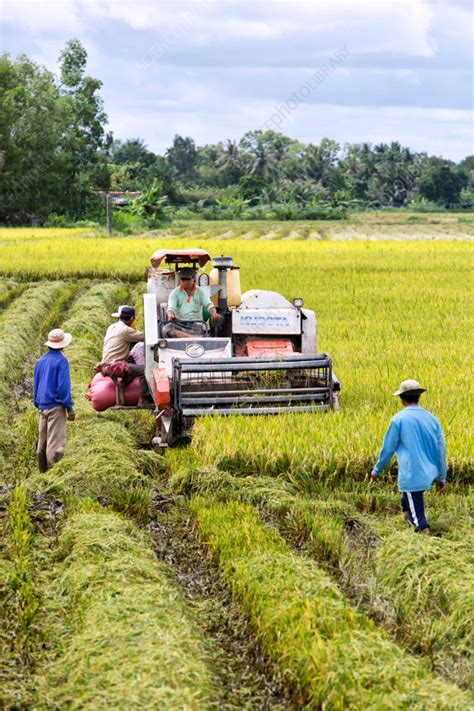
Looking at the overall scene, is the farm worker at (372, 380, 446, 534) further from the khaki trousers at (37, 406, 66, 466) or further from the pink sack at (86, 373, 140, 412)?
the pink sack at (86, 373, 140, 412)

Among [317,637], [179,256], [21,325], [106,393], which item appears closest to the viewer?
[317,637]

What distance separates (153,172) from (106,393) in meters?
69.4


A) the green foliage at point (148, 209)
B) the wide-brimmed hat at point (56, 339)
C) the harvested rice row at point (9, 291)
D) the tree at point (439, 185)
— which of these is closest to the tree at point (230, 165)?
the tree at point (439, 185)

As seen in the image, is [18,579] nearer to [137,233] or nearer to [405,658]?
[405,658]

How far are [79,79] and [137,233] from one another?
62.2ft

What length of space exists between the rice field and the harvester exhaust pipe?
145 cm

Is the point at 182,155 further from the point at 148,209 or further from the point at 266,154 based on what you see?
the point at 148,209

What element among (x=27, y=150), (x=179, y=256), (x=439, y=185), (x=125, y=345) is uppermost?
(x=27, y=150)

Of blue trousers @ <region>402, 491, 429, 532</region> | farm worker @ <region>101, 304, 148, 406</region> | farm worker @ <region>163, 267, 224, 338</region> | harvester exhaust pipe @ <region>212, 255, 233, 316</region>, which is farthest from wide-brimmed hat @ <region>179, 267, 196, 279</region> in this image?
blue trousers @ <region>402, 491, 429, 532</region>

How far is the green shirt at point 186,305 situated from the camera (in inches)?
382

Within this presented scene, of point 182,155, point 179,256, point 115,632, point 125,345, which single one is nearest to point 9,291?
point 179,256

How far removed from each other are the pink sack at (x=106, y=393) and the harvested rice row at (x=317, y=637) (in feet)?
11.2

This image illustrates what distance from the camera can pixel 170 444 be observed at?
28.8 ft

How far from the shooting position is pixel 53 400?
26.8 feet
